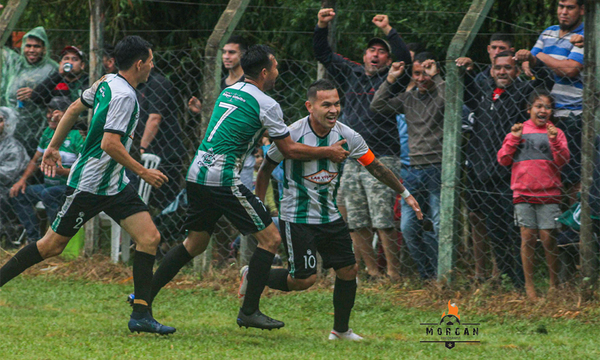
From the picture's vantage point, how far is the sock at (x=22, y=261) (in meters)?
5.83

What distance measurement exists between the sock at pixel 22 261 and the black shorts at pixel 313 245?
1795mm

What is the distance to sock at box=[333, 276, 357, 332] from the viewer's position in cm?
566

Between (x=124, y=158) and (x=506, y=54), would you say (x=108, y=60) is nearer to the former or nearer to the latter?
(x=124, y=158)

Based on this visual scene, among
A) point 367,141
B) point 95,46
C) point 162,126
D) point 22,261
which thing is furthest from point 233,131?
point 95,46

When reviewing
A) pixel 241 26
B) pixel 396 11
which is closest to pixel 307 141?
pixel 396 11

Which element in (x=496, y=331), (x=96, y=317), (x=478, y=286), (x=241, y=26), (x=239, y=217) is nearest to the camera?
(x=239, y=217)

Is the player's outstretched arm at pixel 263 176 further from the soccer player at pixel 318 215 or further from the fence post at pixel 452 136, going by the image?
the fence post at pixel 452 136

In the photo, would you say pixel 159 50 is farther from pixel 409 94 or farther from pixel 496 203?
pixel 496 203

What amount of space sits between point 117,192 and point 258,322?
4.39 feet

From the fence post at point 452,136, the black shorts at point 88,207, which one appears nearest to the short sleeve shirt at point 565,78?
the fence post at point 452,136

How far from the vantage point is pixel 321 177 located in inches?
224

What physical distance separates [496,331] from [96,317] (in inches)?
121

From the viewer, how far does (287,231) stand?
569 centimetres

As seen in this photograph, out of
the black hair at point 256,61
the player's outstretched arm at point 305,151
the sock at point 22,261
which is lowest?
the sock at point 22,261
